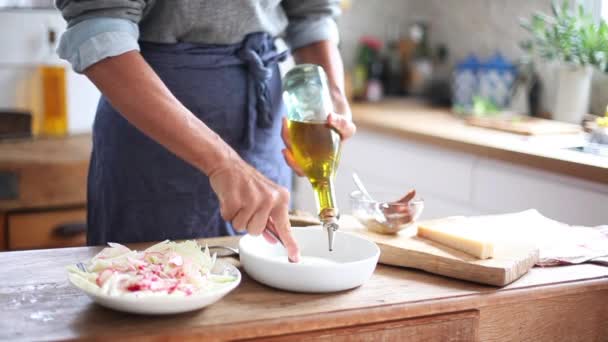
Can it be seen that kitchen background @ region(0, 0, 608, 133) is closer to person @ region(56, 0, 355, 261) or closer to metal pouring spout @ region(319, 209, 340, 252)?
person @ region(56, 0, 355, 261)

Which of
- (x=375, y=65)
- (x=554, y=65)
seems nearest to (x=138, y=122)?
(x=554, y=65)

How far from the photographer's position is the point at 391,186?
2.58 meters

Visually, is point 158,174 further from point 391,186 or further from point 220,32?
point 391,186

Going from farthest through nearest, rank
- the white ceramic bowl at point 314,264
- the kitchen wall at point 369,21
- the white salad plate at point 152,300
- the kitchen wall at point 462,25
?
1. the kitchen wall at point 369,21
2. the kitchen wall at point 462,25
3. the white ceramic bowl at point 314,264
4. the white salad plate at point 152,300

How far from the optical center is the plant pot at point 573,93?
2.46 m

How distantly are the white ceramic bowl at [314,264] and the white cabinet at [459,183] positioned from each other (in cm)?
72

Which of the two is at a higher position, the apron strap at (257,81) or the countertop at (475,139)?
the apron strap at (257,81)

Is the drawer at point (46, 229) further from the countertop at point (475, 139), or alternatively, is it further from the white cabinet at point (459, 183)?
the countertop at point (475, 139)

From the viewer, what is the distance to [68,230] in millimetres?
2385

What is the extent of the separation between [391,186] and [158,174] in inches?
46.5

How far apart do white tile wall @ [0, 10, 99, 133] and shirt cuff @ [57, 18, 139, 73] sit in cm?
146

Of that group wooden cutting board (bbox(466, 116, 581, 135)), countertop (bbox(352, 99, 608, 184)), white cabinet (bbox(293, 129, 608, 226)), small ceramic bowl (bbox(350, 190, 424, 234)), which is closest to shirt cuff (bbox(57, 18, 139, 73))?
small ceramic bowl (bbox(350, 190, 424, 234))

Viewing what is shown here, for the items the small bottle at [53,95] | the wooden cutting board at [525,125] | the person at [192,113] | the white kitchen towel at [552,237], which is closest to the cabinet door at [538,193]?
the wooden cutting board at [525,125]

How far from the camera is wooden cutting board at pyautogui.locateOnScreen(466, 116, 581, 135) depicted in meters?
2.33
